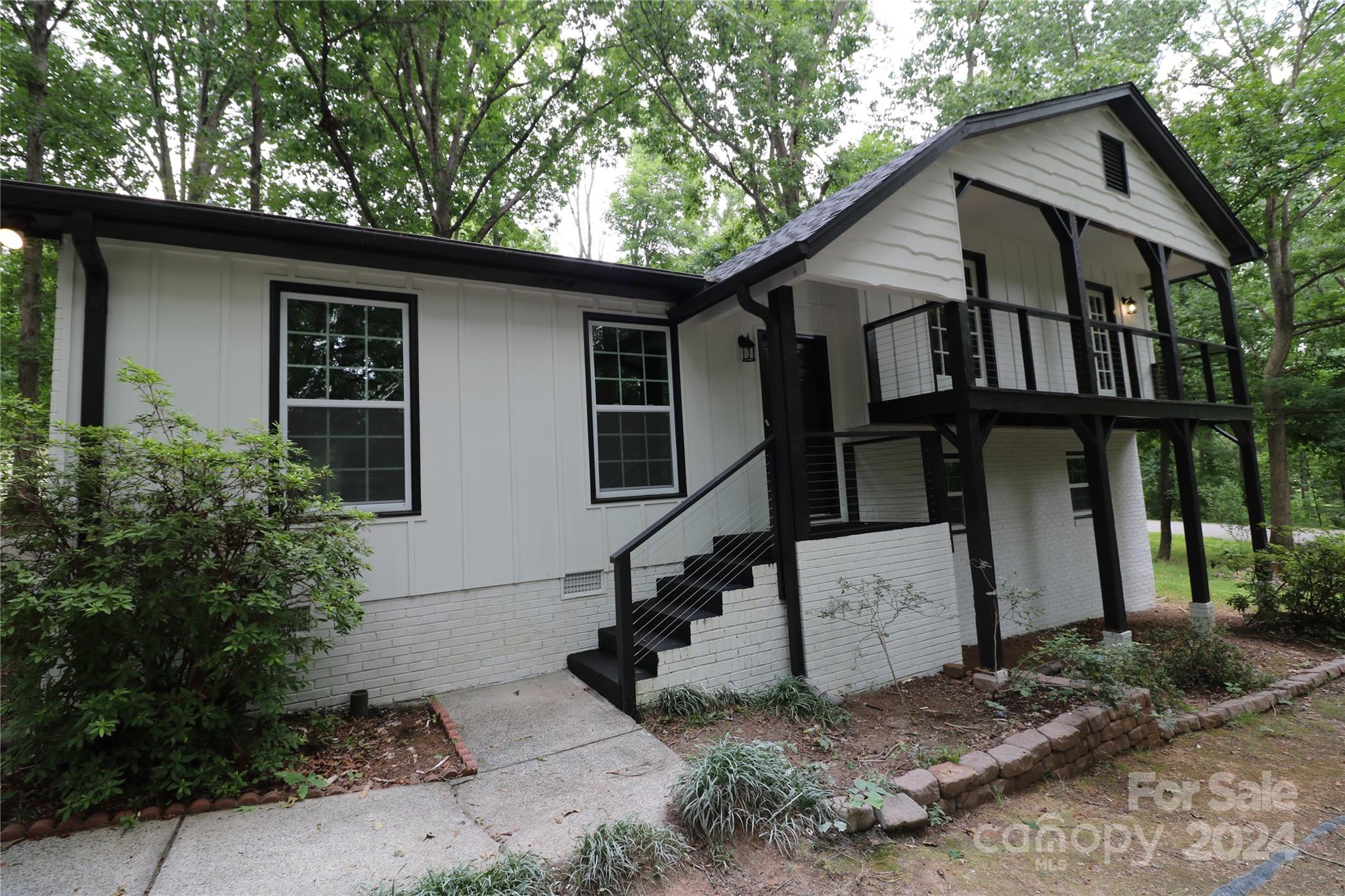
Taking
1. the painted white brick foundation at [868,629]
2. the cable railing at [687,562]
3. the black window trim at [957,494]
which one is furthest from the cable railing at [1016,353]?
the cable railing at [687,562]

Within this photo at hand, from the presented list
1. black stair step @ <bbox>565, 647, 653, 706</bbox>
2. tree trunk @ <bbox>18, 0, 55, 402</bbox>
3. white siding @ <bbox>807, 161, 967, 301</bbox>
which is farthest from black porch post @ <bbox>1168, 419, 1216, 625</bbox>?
tree trunk @ <bbox>18, 0, 55, 402</bbox>

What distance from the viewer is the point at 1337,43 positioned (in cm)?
1151

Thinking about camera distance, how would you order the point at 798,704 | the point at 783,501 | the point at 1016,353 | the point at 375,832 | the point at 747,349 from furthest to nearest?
the point at 1016,353 → the point at 747,349 → the point at 783,501 → the point at 798,704 → the point at 375,832

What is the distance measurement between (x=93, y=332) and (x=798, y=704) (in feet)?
18.9

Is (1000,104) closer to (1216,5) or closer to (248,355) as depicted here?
(1216,5)

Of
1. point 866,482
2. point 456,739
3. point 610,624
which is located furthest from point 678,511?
point 866,482

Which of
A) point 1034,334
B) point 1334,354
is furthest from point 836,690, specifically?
point 1334,354

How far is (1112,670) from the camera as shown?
190 inches

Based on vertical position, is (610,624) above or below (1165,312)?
below

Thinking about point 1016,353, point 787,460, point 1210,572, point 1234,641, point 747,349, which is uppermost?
point 1016,353

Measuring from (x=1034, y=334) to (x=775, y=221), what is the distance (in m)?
7.72

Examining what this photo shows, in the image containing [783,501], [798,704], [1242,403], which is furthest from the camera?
[1242,403]

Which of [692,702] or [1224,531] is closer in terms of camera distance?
[692,702]

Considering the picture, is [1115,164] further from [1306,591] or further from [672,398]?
[672,398]
